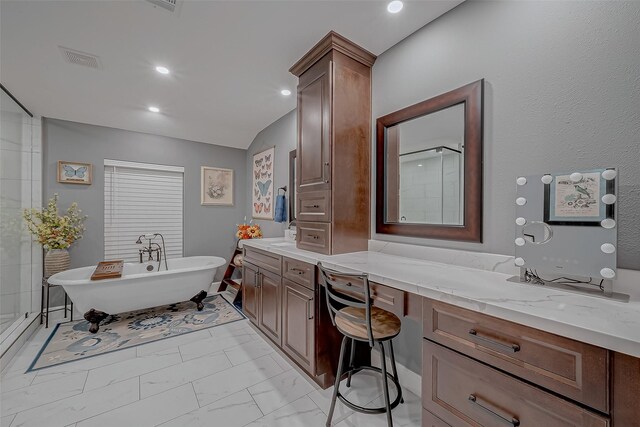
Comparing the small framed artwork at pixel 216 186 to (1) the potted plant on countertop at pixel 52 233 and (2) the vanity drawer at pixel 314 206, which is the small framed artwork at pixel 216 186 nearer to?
(1) the potted plant on countertop at pixel 52 233

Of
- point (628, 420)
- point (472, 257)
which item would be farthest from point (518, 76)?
point (628, 420)

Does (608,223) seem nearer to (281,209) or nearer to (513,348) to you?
(513,348)

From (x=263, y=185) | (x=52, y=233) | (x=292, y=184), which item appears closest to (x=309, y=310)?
(x=292, y=184)

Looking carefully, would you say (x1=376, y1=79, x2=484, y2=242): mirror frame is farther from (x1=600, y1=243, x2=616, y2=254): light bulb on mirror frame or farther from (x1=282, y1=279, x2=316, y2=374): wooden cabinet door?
(x1=282, y1=279, x2=316, y2=374): wooden cabinet door

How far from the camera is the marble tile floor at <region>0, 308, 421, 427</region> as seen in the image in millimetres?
1592

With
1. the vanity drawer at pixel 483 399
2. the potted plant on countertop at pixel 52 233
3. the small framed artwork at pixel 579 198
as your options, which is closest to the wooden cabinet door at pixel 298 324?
the vanity drawer at pixel 483 399

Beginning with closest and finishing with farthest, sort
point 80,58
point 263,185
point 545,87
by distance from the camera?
point 545,87, point 80,58, point 263,185

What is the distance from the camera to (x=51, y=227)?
299 cm

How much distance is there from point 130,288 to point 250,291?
4.40ft

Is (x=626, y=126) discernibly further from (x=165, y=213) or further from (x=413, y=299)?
(x=165, y=213)

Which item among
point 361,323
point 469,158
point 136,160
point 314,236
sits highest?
point 136,160

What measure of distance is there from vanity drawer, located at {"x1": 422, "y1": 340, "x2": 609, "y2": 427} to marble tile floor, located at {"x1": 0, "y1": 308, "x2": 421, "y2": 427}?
698 millimetres

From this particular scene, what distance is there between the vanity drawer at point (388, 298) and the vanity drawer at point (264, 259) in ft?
3.31

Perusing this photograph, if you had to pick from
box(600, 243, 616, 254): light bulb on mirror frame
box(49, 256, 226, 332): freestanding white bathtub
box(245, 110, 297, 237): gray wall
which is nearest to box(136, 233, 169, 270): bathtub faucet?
box(49, 256, 226, 332): freestanding white bathtub
